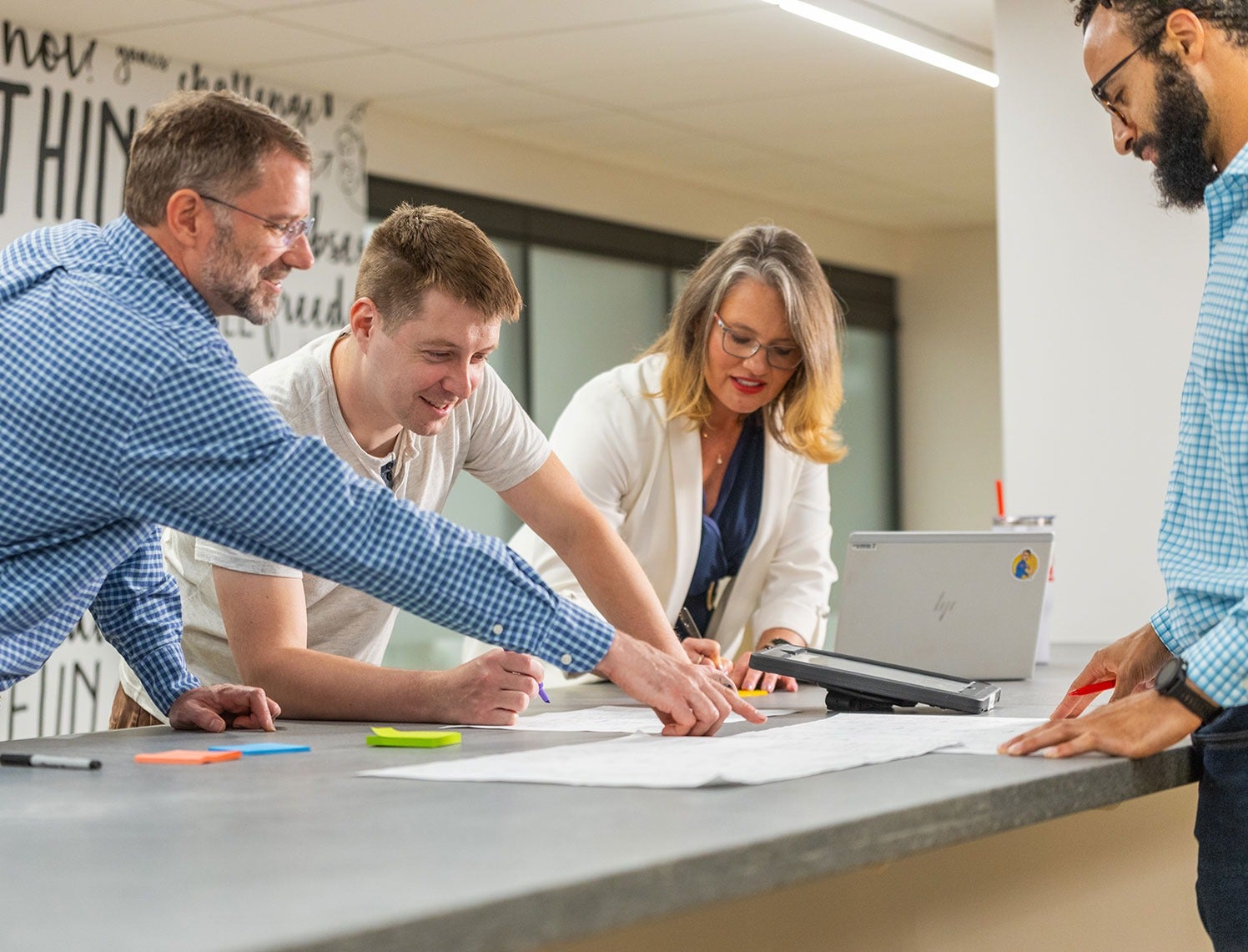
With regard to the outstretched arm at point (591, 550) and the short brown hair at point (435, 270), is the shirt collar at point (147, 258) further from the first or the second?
the outstretched arm at point (591, 550)

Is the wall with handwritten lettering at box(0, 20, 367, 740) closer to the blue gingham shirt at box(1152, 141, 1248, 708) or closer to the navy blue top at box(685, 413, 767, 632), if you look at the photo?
the navy blue top at box(685, 413, 767, 632)

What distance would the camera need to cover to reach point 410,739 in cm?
151

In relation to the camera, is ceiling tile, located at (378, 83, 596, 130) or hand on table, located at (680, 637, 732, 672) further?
ceiling tile, located at (378, 83, 596, 130)

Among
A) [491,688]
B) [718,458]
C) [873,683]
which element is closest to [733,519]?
[718,458]

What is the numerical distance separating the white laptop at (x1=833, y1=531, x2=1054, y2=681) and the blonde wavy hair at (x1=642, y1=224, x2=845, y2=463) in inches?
11.8

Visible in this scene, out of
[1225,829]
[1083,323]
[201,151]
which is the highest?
[1083,323]

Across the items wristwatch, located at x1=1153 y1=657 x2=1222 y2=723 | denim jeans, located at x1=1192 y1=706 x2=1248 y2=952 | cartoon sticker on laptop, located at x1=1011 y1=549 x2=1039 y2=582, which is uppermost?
cartoon sticker on laptop, located at x1=1011 y1=549 x2=1039 y2=582

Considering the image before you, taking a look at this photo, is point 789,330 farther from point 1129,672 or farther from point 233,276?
point 233,276

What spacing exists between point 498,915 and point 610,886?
84mm

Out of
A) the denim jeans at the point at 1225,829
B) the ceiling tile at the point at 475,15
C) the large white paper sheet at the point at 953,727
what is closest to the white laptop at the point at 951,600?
the large white paper sheet at the point at 953,727

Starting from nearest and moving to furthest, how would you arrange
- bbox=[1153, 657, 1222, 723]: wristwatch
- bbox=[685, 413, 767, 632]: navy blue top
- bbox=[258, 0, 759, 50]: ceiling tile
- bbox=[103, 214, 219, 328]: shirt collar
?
bbox=[1153, 657, 1222, 723]: wristwatch < bbox=[103, 214, 219, 328]: shirt collar < bbox=[685, 413, 767, 632]: navy blue top < bbox=[258, 0, 759, 50]: ceiling tile

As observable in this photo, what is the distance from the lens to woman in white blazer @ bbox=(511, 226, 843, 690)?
249 cm

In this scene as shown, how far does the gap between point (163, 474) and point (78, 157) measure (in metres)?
3.47

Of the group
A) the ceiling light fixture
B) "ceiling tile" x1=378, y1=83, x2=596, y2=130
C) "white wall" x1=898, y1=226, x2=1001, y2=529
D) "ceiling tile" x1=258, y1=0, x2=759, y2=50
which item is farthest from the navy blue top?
"white wall" x1=898, y1=226, x2=1001, y2=529
